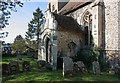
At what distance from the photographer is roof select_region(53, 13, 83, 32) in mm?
23609

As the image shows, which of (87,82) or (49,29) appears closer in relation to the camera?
(87,82)

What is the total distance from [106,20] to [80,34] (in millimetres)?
4141

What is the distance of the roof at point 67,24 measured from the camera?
23609 millimetres

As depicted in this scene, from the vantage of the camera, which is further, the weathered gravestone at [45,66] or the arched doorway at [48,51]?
the arched doorway at [48,51]

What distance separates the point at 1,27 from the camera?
2189cm

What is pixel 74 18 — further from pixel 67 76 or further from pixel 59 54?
pixel 67 76

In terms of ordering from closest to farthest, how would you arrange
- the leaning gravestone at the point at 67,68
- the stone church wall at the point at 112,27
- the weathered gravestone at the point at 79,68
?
the leaning gravestone at the point at 67,68, the weathered gravestone at the point at 79,68, the stone church wall at the point at 112,27

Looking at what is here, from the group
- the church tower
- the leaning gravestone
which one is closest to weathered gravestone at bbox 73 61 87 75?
the leaning gravestone

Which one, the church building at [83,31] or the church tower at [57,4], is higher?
the church tower at [57,4]

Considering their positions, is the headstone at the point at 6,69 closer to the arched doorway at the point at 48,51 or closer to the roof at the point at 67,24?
the arched doorway at the point at 48,51

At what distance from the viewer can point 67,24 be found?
2477 centimetres

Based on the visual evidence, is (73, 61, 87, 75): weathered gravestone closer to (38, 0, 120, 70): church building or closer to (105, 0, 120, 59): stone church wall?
(38, 0, 120, 70): church building

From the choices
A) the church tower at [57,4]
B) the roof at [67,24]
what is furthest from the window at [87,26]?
the church tower at [57,4]

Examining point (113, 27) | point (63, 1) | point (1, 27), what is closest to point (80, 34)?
point (113, 27)
